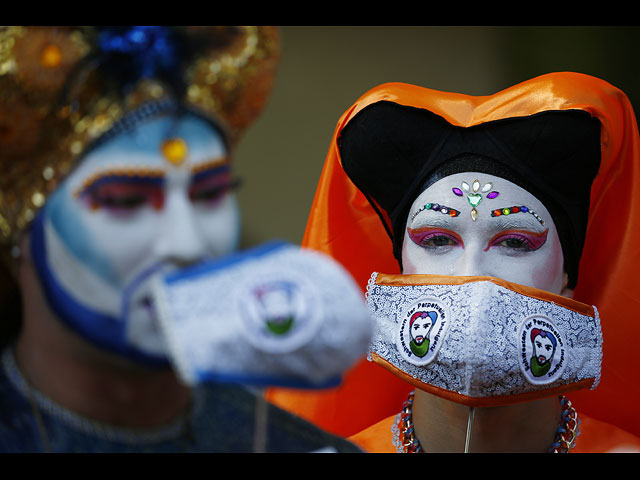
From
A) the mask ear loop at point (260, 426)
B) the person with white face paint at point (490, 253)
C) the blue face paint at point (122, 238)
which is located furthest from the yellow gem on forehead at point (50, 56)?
the person with white face paint at point (490, 253)

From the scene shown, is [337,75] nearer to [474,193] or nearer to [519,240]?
[474,193]

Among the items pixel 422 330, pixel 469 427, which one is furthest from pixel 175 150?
pixel 469 427

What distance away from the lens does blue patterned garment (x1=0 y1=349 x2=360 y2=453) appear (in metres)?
1.50

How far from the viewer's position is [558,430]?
7.71 ft

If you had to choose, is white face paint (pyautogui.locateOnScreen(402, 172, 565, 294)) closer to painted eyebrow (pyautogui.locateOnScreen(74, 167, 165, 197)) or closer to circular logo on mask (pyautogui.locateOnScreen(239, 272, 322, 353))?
circular logo on mask (pyautogui.locateOnScreen(239, 272, 322, 353))

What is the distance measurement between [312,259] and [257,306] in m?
0.12

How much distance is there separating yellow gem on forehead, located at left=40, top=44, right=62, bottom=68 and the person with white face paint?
0.98 meters

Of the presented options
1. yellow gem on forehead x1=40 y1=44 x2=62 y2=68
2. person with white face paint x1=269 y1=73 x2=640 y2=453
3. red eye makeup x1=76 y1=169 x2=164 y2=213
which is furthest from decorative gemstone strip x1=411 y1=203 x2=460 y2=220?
yellow gem on forehead x1=40 y1=44 x2=62 y2=68

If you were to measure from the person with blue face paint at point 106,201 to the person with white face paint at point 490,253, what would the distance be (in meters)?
0.71

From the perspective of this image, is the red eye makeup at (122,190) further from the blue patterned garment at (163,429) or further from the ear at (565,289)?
the ear at (565,289)

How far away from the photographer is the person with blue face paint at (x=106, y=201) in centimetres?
139

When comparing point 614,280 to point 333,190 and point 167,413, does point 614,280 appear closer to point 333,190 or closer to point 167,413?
point 333,190

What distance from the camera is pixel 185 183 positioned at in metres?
1.44

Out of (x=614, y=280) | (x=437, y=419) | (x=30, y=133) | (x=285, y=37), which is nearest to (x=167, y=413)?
(x=30, y=133)
